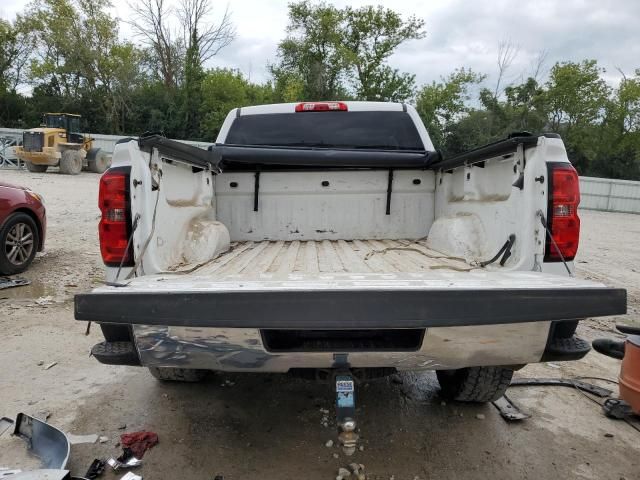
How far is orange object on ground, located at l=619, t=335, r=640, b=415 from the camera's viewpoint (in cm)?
279

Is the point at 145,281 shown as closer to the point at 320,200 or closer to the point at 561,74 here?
the point at 320,200

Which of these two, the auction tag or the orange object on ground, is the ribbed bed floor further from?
the orange object on ground

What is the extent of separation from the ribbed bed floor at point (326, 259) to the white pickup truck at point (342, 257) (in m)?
0.02

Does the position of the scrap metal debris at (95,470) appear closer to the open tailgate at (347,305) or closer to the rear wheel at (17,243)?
the open tailgate at (347,305)

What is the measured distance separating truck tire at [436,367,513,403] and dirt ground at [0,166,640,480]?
0.14 meters

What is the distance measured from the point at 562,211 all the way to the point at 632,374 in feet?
4.76

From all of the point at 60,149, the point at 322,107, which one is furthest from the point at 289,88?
the point at 322,107

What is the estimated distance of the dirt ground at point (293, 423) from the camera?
2309 mm

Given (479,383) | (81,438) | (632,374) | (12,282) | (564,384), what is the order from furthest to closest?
(12,282) → (564,384) → (632,374) → (479,383) → (81,438)

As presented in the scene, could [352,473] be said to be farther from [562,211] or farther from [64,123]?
[64,123]

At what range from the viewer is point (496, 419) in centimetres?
279

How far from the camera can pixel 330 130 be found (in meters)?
4.05

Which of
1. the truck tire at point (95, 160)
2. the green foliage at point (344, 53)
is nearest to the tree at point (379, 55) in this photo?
the green foliage at point (344, 53)

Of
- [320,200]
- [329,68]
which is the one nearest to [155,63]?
[329,68]
